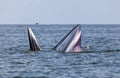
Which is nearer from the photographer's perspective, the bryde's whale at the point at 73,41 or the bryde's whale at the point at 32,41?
the bryde's whale at the point at 73,41

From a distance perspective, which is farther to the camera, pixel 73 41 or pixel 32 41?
pixel 32 41

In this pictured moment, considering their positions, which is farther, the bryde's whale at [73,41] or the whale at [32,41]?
the whale at [32,41]

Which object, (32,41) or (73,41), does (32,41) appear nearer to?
(32,41)

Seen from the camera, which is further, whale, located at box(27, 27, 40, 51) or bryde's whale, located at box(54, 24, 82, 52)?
whale, located at box(27, 27, 40, 51)

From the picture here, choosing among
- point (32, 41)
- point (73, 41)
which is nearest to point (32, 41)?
point (32, 41)

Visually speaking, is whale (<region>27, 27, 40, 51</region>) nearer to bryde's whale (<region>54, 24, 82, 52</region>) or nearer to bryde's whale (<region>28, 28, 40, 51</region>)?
bryde's whale (<region>28, 28, 40, 51</region>)

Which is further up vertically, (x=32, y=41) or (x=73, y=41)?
(x=73, y=41)

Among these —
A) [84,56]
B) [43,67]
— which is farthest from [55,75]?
[84,56]

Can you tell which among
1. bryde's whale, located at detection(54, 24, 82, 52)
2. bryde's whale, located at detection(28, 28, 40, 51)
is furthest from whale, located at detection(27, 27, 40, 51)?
bryde's whale, located at detection(54, 24, 82, 52)

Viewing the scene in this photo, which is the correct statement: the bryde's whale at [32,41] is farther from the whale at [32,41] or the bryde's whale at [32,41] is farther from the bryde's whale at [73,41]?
the bryde's whale at [73,41]

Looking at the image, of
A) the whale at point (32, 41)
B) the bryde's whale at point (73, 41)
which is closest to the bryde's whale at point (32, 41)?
the whale at point (32, 41)

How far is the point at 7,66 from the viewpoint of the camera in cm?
4678

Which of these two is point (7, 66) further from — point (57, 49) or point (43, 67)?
point (57, 49)

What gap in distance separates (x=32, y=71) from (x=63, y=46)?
16.6m
